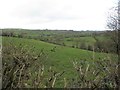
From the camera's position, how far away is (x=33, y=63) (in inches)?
188

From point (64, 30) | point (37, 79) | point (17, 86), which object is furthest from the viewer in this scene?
point (64, 30)

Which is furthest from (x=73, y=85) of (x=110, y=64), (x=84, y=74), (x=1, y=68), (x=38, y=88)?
(x=1, y=68)

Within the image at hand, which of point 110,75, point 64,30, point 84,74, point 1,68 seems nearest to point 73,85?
point 84,74

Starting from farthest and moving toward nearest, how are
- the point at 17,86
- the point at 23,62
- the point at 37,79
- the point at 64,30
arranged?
the point at 64,30
the point at 23,62
the point at 17,86
the point at 37,79

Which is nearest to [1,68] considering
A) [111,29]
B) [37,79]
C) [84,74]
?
[37,79]

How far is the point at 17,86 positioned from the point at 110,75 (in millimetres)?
1334

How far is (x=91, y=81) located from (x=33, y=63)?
1.29m

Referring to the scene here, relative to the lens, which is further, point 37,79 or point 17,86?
point 17,86

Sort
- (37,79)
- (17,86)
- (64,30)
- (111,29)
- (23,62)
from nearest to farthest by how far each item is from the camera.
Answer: (37,79), (17,86), (23,62), (111,29), (64,30)

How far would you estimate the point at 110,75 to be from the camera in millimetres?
4320

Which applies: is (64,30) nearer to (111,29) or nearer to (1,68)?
(111,29)

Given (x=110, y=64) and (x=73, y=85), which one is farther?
(x=110, y=64)

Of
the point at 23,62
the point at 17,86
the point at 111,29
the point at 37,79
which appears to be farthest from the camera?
the point at 111,29

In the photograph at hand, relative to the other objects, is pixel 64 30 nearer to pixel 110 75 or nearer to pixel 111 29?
pixel 111 29
